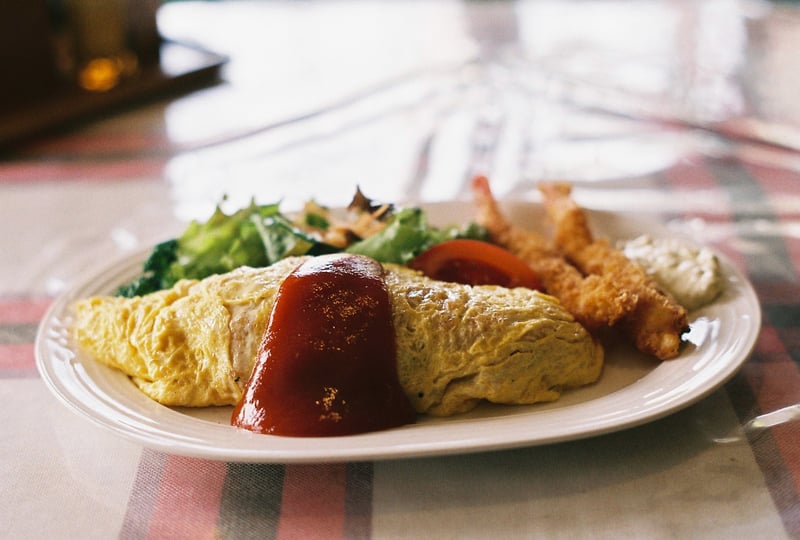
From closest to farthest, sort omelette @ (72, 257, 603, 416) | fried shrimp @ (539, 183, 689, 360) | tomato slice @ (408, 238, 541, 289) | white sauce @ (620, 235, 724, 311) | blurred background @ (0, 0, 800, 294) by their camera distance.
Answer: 1. omelette @ (72, 257, 603, 416)
2. fried shrimp @ (539, 183, 689, 360)
3. white sauce @ (620, 235, 724, 311)
4. tomato slice @ (408, 238, 541, 289)
5. blurred background @ (0, 0, 800, 294)

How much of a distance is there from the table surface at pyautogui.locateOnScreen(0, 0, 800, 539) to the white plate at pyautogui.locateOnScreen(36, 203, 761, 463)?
115 mm

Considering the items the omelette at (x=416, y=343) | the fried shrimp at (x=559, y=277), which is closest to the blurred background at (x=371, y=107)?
the fried shrimp at (x=559, y=277)

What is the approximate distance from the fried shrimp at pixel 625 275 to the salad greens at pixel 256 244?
0.30 meters

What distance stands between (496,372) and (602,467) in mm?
347

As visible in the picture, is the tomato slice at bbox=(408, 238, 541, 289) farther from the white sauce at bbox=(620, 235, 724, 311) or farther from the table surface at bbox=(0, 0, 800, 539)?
the table surface at bbox=(0, 0, 800, 539)

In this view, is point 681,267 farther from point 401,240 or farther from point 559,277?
point 401,240

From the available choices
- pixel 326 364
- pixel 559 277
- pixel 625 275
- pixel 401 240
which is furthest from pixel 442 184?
pixel 326 364

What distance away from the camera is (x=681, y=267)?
2.63 metres

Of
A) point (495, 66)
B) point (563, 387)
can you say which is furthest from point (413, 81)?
point (563, 387)

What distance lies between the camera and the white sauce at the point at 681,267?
251 cm

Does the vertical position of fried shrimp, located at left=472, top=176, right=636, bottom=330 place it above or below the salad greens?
below

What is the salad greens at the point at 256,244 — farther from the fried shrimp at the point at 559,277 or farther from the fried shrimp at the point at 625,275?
the fried shrimp at the point at 625,275

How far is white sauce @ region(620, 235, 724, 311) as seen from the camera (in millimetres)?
2508

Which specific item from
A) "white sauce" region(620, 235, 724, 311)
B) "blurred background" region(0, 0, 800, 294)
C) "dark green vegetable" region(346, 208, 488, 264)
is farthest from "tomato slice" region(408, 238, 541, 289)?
"blurred background" region(0, 0, 800, 294)
